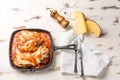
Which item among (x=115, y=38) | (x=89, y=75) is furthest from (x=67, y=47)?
(x=115, y=38)

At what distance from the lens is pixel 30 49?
1.33 meters

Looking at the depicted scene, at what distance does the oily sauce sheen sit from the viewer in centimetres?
130

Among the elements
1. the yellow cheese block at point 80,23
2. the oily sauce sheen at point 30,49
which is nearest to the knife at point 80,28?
the yellow cheese block at point 80,23

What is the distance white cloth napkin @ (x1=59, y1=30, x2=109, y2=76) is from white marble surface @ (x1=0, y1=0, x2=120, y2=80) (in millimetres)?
29

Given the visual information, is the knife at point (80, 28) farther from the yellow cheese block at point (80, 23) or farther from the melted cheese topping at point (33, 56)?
the melted cheese topping at point (33, 56)

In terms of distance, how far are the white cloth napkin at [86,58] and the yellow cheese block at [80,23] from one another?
0.12 ft

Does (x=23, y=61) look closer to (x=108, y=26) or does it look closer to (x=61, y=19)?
(x=61, y=19)

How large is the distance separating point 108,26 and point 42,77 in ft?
1.60

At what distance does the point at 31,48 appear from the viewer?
1.33 metres

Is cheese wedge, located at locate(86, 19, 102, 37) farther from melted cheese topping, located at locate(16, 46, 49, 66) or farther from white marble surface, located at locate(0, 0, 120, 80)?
melted cheese topping, located at locate(16, 46, 49, 66)

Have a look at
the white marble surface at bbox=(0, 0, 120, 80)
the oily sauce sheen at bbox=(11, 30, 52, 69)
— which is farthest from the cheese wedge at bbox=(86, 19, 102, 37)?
the oily sauce sheen at bbox=(11, 30, 52, 69)

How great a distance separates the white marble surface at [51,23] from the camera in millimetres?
1335

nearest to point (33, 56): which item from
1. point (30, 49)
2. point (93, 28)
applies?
point (30, 49)

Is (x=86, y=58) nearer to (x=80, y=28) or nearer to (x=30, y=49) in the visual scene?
(x=80, y=28)
